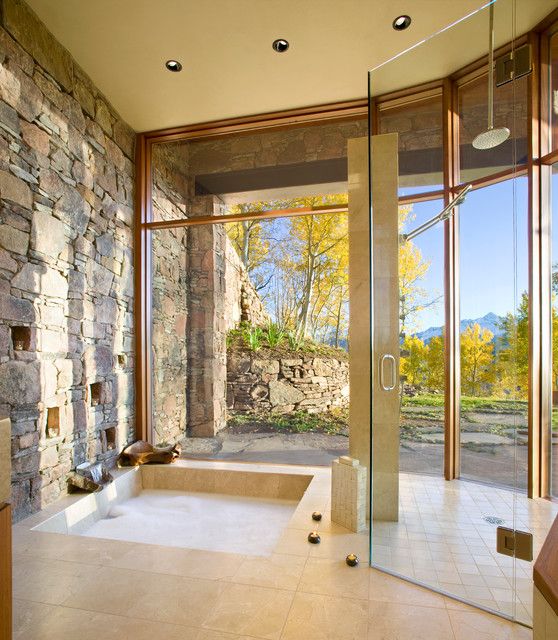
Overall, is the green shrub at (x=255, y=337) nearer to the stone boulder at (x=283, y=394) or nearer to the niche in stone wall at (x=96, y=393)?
the stone boulder at (x=283, y=394)

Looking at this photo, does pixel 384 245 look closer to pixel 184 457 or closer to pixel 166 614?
pixel 166 614

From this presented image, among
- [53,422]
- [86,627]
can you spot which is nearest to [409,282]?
[86,627]

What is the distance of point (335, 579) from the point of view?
68.9 inches

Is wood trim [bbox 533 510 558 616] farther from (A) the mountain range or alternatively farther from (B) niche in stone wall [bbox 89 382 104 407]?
(B) niche in stone wall [bbox 89 382 104 407]

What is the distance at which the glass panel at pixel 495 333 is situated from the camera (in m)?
1.59

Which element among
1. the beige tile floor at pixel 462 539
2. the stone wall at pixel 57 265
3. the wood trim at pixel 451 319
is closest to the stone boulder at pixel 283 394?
the stone wall at pixel 57 265

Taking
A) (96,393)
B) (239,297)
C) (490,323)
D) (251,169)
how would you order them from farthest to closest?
(239,297) → (251,169) → (96,393) → (490,323)

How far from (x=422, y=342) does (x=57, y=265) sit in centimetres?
240

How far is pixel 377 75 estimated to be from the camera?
2137mm

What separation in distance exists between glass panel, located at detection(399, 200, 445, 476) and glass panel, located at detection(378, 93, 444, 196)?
12 cm

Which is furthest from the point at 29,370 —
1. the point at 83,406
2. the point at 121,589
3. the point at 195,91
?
the point at 195,91

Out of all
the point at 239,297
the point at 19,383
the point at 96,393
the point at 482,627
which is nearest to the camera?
the point at 482,627

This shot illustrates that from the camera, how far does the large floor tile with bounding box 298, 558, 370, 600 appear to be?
1.66m

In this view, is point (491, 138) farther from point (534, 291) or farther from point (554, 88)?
point (534, 291)
